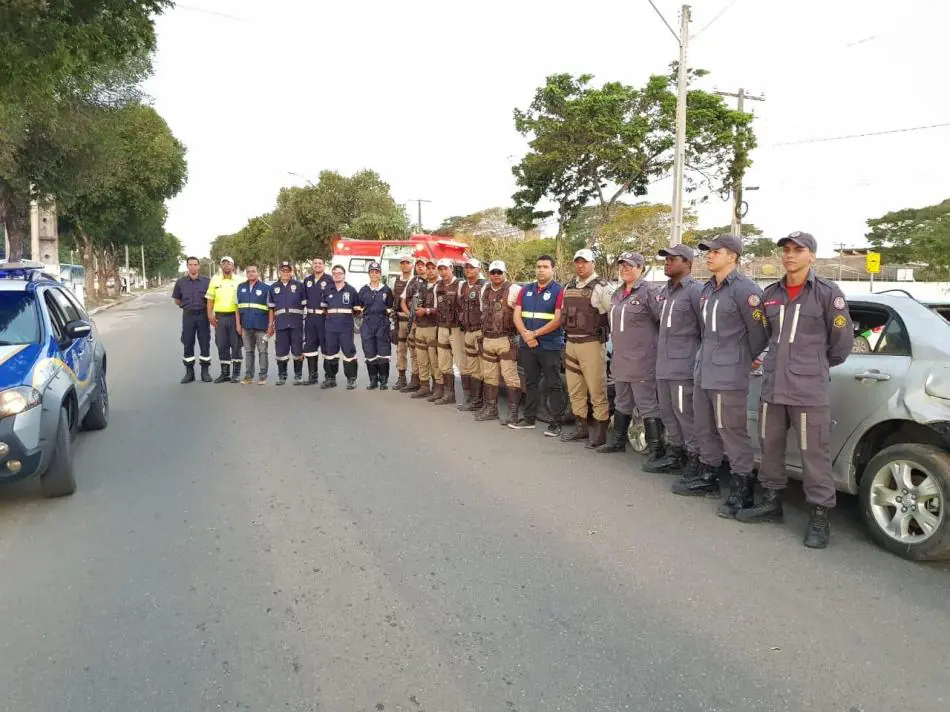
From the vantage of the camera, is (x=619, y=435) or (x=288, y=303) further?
(x=288, y=303)

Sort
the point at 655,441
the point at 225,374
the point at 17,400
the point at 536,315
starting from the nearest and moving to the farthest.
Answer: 1. the point at 17,400
2. the point at 655,441
3. the point at 536,315
4. the point at 225,374

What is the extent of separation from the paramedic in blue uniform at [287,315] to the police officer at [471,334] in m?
2.89

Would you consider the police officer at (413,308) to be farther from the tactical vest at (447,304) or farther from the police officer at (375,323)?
the tactical vest at (447,304)

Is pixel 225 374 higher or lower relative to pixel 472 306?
lower

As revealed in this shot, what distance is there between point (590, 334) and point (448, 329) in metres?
2.82

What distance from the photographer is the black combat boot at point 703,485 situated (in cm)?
549

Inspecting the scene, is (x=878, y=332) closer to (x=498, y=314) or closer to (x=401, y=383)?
(x=498, y=314)

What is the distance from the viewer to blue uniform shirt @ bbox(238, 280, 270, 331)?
35.3ft

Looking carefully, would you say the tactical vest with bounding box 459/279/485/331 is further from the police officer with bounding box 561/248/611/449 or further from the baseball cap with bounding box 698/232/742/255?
the baseball cap with bounding box 698/232/742/255

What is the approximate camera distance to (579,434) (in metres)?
7.40

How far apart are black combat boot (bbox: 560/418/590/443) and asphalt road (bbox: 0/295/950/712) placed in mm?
1047

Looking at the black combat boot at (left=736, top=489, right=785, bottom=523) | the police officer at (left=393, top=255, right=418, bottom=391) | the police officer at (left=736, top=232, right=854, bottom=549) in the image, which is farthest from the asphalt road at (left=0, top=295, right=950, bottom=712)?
the police officer at (left=393, top=255, right=418, bottom=391)

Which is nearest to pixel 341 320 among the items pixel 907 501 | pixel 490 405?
pixel 490 405

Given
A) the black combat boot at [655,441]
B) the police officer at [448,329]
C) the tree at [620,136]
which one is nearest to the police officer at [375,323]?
the police officer at [448,329]
